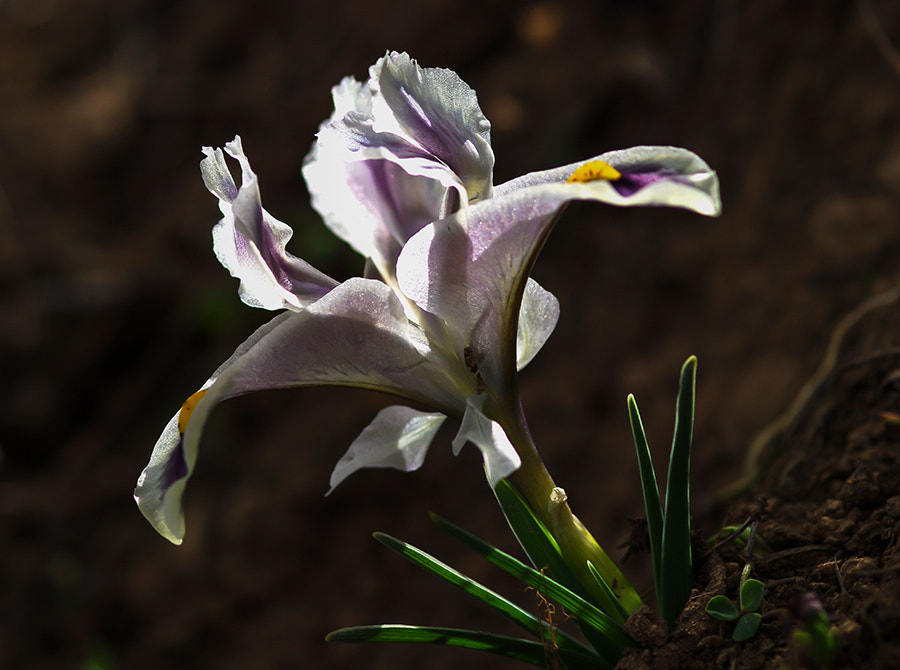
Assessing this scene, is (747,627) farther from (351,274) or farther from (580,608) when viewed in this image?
(351,274)

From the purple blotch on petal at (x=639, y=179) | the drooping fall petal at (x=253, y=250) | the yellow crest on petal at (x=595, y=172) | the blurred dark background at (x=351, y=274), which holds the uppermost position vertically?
the drooping fall petal at (x=253, y=250)

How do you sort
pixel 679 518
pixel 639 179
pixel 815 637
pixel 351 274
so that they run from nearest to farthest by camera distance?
pixel 815 637, pixel 639 179, pixel 679 518, pixel 351 274

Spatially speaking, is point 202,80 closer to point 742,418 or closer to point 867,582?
point 742,418

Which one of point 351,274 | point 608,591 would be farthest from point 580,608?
point 351,274

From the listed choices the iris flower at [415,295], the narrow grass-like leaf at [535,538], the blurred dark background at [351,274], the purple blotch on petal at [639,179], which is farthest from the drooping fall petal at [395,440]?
the blurred dark background at [351,274]

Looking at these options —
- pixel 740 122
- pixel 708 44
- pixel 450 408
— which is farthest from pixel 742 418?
pixel 708 44

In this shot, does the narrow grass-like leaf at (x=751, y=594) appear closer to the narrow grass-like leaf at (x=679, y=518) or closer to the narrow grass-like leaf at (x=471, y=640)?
the narrow grass-like leaf at (x=679, y=518)
